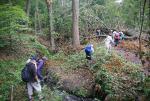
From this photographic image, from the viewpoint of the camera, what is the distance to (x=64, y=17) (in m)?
30.8

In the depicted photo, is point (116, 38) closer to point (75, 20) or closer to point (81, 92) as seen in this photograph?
point (75, 20)

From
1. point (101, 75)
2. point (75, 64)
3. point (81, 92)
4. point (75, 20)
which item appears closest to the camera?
point (81, 92)

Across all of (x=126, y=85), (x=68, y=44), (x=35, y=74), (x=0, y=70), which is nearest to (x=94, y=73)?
(x=126, y=85)

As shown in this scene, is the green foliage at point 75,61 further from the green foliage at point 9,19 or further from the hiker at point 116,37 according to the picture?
the hiker at point 116,37

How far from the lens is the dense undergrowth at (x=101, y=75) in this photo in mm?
13800

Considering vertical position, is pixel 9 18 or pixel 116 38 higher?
pixel 9 18

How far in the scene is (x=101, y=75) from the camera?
1642 cm

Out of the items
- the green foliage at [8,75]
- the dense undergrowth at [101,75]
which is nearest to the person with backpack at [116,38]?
the dense undergrowth at [101,75]

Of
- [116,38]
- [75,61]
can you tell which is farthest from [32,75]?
[116,38]

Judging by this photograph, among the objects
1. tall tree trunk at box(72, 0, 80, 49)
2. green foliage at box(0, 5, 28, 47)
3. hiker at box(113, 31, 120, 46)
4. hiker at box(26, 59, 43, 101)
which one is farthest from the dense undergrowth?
hiker at box(113, 31, 120, 46)

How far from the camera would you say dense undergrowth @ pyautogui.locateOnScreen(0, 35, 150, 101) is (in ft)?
45.3

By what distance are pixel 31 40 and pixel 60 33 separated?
6.04 m

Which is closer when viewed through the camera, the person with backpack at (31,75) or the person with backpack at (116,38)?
the person with backpack at (31,75)

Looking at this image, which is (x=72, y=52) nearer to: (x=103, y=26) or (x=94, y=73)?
(x=94, y=73)
